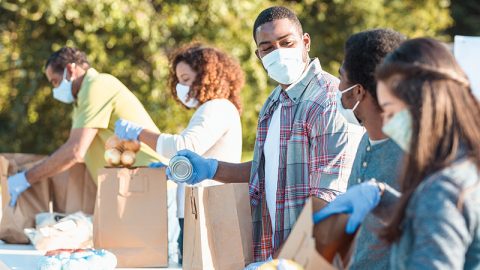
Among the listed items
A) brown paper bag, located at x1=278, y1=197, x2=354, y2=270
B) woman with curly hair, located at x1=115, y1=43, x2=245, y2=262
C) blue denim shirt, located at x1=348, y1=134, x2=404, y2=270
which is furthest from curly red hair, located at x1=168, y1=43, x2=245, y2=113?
brown paper bag, located at x1=278, y1=197, x2=354, y2=270

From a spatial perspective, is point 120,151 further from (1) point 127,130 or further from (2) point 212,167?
(2) point 212,167

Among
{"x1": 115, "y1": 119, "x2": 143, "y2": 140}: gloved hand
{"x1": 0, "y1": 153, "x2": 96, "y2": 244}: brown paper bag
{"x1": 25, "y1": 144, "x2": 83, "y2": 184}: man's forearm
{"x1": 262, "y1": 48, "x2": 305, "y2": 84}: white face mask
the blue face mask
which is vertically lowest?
{"x1": 0, "y1": 153, "x2": 96, "y2": 244}: brown paper bag

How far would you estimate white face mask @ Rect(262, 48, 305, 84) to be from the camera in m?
3.07

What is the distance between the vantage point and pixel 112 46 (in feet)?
27.9

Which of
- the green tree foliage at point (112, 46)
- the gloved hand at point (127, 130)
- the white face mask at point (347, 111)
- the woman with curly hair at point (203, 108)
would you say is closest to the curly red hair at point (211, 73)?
the woman with curly hair at point (203, 108)

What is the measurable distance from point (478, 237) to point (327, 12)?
10.1 meters

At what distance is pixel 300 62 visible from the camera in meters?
3.12

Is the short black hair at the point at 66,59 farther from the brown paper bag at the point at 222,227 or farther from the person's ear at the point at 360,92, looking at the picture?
the person's ear at the point at 360,92

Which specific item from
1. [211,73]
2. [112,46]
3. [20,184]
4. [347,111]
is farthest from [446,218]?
[112,46]

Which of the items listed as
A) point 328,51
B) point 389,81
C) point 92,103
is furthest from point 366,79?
point 328,51

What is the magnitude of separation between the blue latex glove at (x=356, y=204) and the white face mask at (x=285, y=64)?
107cm

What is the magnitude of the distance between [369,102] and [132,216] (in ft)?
5.66

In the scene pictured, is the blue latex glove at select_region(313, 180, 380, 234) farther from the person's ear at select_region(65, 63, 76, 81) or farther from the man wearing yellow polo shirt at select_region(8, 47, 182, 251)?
the person's ear at select_region(65, 63, 76, 81)

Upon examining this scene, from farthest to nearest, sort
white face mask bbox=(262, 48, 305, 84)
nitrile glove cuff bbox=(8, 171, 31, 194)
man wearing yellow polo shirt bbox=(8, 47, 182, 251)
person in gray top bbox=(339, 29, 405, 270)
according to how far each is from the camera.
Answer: nitrile glove cuff bbox=(8, 171, 31, 194) → man wearing yellow polo shirt bbox=(8, 47, 182, 251) → white face mask bbox=(262, 48, 305, 84) → person in gray top bbox=(339, 29, 405, 270)
